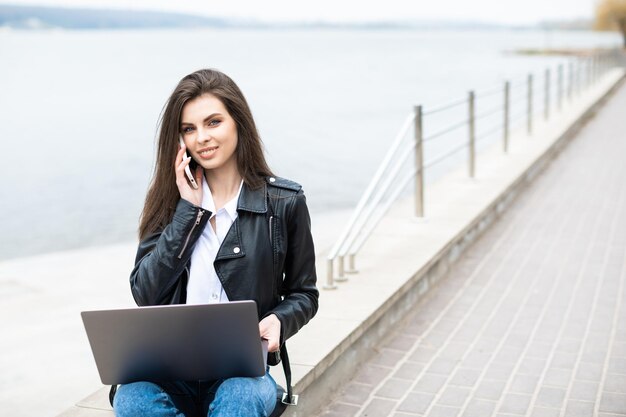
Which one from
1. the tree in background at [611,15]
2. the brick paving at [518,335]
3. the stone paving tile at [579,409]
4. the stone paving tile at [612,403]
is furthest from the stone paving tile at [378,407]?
the tree in background at [611,15]

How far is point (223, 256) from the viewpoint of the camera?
2.68 meters

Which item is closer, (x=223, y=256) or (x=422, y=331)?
(x=223, y=256)

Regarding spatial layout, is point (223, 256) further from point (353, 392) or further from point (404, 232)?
point (404, 232)

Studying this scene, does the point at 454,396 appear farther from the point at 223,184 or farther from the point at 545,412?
the point at 223,184

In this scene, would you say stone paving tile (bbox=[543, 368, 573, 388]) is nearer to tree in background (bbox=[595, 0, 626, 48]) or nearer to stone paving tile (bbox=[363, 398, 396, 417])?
stone paving tile (bbox=[363, 398, 396, 417])

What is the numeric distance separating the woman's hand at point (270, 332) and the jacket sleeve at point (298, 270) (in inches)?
3.2

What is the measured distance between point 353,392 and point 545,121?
10.9m

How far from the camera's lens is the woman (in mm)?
2641

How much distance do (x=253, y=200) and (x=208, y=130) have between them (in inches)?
9.9

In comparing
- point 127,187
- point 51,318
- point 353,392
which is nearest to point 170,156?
point 353,392

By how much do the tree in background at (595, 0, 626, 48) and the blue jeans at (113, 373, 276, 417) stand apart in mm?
70223

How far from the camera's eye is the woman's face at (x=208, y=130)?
108 inches

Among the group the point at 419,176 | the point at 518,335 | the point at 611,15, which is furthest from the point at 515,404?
the point at 611,15

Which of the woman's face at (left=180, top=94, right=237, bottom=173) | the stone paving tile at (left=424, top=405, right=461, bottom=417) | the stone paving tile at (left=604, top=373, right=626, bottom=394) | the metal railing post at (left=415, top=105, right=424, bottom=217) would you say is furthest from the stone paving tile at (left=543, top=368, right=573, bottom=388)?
the metal railing post at (left=415, top=105, right=424, bottom=217)
